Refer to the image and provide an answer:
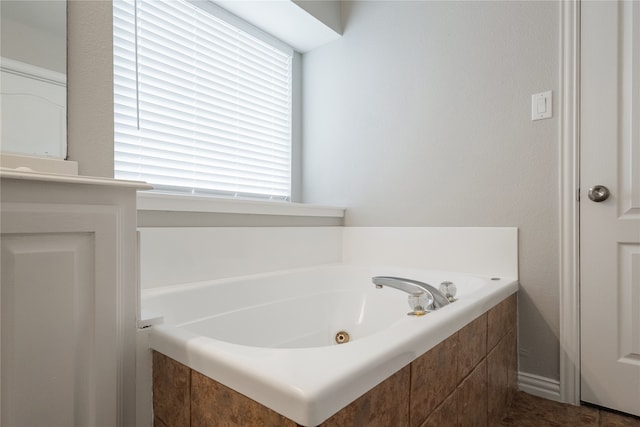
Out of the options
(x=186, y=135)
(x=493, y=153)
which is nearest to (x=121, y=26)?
(x=186, y=135)

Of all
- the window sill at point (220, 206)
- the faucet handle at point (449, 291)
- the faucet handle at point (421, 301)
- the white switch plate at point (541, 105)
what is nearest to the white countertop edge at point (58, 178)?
the window sill at point (220, 206)

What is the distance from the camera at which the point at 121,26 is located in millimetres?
1571

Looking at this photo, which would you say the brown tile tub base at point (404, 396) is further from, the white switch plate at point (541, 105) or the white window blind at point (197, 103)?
the white window blind at point (197, 103)

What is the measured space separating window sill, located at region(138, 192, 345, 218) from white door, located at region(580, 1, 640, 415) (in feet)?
3.98

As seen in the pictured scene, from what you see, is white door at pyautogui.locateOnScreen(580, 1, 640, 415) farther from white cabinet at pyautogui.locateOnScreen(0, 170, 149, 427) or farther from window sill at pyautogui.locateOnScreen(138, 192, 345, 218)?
white cabinet at pyautogui.locateOnScreen(0, 170, 149, 427)

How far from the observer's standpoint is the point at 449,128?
1.75 meters

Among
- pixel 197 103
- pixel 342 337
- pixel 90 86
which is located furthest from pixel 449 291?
pixel 197 103

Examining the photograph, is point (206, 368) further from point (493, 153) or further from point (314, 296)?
point (493, 153)

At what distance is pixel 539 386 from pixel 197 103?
79.0 inches

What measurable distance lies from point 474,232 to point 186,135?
1.45m

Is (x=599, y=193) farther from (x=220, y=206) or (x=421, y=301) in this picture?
(x=220, y=206)

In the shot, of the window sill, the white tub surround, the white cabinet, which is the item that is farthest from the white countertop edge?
the window sill

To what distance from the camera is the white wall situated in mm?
1511

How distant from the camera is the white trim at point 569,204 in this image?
1.43 meters
